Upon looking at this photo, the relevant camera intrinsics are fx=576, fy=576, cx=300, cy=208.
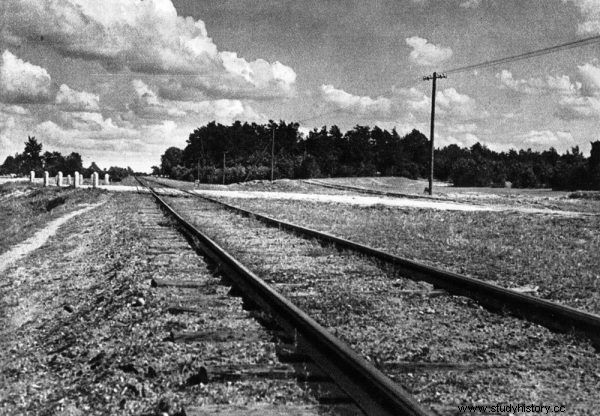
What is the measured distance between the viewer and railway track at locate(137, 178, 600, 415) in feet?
13.0

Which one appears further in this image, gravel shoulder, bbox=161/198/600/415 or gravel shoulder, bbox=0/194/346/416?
gravel shoulder, bbox=161/198/600/415

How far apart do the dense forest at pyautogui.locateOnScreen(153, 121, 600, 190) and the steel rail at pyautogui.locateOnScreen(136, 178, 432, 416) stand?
75.2 metres

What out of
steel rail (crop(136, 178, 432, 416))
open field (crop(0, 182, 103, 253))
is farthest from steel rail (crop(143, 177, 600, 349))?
open field (crop(0, 182, 103, 253))

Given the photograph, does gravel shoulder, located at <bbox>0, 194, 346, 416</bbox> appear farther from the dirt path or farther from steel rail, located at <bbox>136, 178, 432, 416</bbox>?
the dirt path

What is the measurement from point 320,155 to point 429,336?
117 metres

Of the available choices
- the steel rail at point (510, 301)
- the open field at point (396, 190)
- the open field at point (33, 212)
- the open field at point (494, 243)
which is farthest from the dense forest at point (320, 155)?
the steel rail at point (510, 301)

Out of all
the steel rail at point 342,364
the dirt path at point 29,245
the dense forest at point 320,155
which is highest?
the dense forest at point 320,155

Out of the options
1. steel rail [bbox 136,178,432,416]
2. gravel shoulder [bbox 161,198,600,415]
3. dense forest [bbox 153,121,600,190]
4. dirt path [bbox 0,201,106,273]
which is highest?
dense forest [bbox 153,121,600,190]

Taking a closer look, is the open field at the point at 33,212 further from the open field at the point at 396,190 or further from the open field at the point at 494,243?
the open field at the point at 396,190

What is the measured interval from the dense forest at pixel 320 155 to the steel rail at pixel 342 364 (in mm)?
75173

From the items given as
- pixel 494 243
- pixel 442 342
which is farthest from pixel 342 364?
pixel 494 243

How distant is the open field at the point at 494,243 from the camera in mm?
8164

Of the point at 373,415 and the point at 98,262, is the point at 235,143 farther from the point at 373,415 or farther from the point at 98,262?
the point at 373,415

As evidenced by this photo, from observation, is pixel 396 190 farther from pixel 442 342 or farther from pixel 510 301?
pixel 442 342
